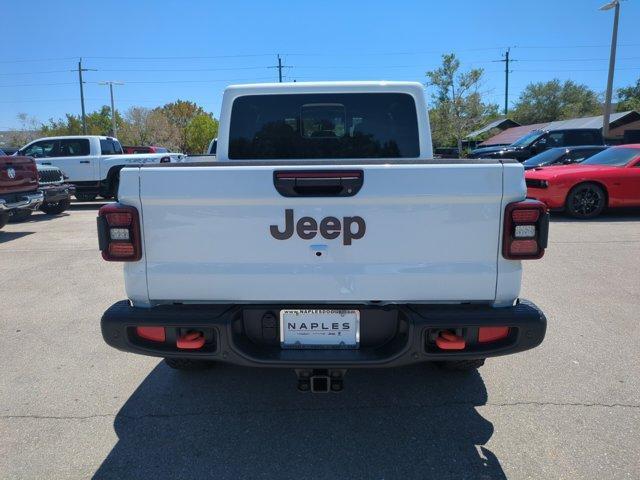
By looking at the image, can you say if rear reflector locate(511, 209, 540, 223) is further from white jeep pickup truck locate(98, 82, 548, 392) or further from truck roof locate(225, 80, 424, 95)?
truck roof locate(225, 80, 424, 95)

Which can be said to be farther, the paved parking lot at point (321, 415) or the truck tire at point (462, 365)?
the truck tire at point (462, 365)

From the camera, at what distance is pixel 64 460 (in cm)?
275

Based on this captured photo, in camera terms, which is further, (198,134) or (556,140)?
(198,134)

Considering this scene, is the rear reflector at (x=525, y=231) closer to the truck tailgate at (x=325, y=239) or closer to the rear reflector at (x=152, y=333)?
the truck tailgate at (x=325, y=239)

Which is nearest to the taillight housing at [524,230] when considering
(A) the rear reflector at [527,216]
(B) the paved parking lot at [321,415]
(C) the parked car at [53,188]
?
(A) the rear reflector at [527,216]

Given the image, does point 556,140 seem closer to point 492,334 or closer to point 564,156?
point 564,156

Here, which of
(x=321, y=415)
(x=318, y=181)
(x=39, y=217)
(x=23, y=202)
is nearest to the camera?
(x=318, y=181)

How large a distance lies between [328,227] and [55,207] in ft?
42.2

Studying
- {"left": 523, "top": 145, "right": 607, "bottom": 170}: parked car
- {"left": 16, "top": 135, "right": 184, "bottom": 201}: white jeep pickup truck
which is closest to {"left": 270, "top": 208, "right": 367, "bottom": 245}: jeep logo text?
{"left": 523, "top": 145, "right": 607, "bottom": 170}: parked car

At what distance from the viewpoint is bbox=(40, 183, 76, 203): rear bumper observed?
1200 centimetres

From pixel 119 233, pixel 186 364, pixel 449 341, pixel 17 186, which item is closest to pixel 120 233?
pixel 119 233

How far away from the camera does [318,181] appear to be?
98.1 inches

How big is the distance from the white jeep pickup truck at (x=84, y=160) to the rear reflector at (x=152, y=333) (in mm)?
13093

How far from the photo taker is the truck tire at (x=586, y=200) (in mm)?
10703
